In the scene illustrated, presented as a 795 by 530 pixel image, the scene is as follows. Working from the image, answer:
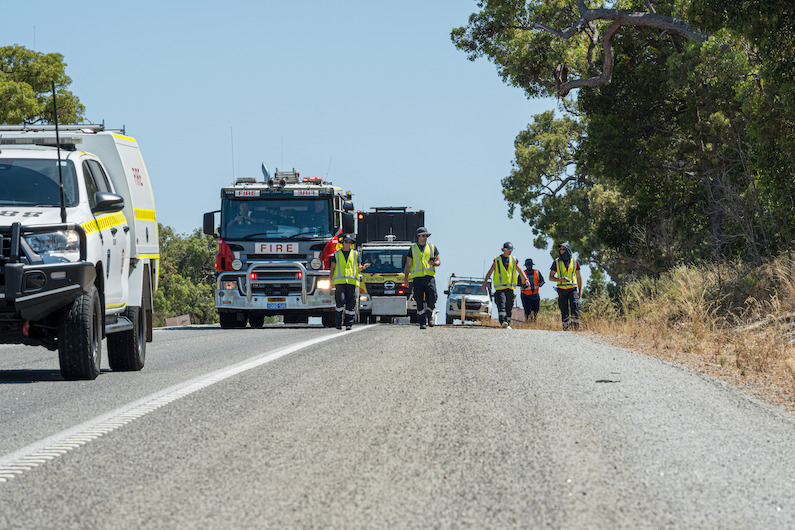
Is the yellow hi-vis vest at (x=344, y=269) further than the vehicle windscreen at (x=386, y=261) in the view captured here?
No

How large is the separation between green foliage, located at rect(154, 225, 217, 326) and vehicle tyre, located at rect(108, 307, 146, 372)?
182 ft

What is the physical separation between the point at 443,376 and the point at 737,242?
705 inches

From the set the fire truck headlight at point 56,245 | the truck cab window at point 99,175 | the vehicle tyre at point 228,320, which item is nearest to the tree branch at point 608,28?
the vehicle tyre at point 228,320

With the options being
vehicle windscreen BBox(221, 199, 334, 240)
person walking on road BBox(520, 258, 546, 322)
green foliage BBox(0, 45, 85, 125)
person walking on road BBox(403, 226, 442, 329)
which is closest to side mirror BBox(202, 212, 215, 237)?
vehicle windscreen BBox(221, 199, 334, 240)

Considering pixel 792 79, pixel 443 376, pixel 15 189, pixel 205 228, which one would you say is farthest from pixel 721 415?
pixel 205 228

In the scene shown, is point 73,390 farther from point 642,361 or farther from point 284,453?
point 642,361

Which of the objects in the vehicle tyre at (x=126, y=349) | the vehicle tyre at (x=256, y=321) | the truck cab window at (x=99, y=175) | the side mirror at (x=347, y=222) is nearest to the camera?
the truck cab window at (x=99, y=175)

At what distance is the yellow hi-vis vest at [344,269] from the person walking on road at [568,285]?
12.9 feet

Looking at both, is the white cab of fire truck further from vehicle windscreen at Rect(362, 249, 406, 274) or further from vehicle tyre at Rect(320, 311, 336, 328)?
vehicle windscreen at Rect(362, 249, 406, 274)

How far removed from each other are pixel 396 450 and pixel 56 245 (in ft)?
15.5

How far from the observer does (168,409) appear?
268 inches

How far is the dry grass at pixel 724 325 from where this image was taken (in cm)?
978

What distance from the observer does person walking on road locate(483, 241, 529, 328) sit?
1995 cm

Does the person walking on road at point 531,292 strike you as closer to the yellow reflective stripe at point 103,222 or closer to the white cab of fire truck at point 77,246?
the white cab of fire truck at point 77,246
